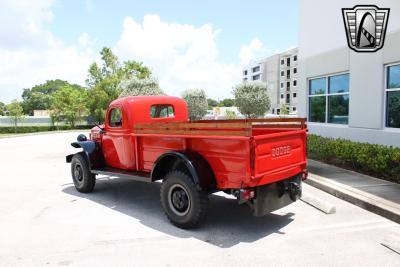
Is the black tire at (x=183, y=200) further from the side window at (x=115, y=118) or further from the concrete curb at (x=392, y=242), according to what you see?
the concrete curb at (x=392, y=242)

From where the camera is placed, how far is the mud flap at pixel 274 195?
4.82 m

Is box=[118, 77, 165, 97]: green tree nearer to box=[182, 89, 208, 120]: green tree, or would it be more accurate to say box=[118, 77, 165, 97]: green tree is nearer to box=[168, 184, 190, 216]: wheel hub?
box=[182, 89, 208, 120]: green tree

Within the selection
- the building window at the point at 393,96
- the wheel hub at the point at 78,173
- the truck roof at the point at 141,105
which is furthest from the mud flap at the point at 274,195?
the building window at the point at 393,96

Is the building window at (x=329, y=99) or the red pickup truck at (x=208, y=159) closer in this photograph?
the red pickup truck at (x=208, y=159)

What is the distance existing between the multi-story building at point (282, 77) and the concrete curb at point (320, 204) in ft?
249

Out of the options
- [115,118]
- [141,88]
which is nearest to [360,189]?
[115,118]

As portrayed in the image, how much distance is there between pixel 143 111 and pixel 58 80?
159147 mm

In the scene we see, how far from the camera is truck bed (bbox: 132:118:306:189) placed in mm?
4598

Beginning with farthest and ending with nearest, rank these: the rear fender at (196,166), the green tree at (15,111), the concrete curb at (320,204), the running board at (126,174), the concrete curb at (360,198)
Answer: the green tree at (15,111) → the running board at (126,174) → the concrete curb at (320,204) → the concrete curb at (360,198) → the rear fender at (196,166)

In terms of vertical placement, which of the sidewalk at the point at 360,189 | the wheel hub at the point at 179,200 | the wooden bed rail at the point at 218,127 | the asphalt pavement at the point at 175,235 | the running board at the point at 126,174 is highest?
the wooden bed rail at the point at 218,127

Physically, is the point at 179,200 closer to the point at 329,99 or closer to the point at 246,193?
the point at 246,193

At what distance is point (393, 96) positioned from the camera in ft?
32.5

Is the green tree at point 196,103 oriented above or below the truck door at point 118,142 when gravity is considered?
above

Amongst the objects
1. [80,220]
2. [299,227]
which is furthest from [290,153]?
[80,220]
